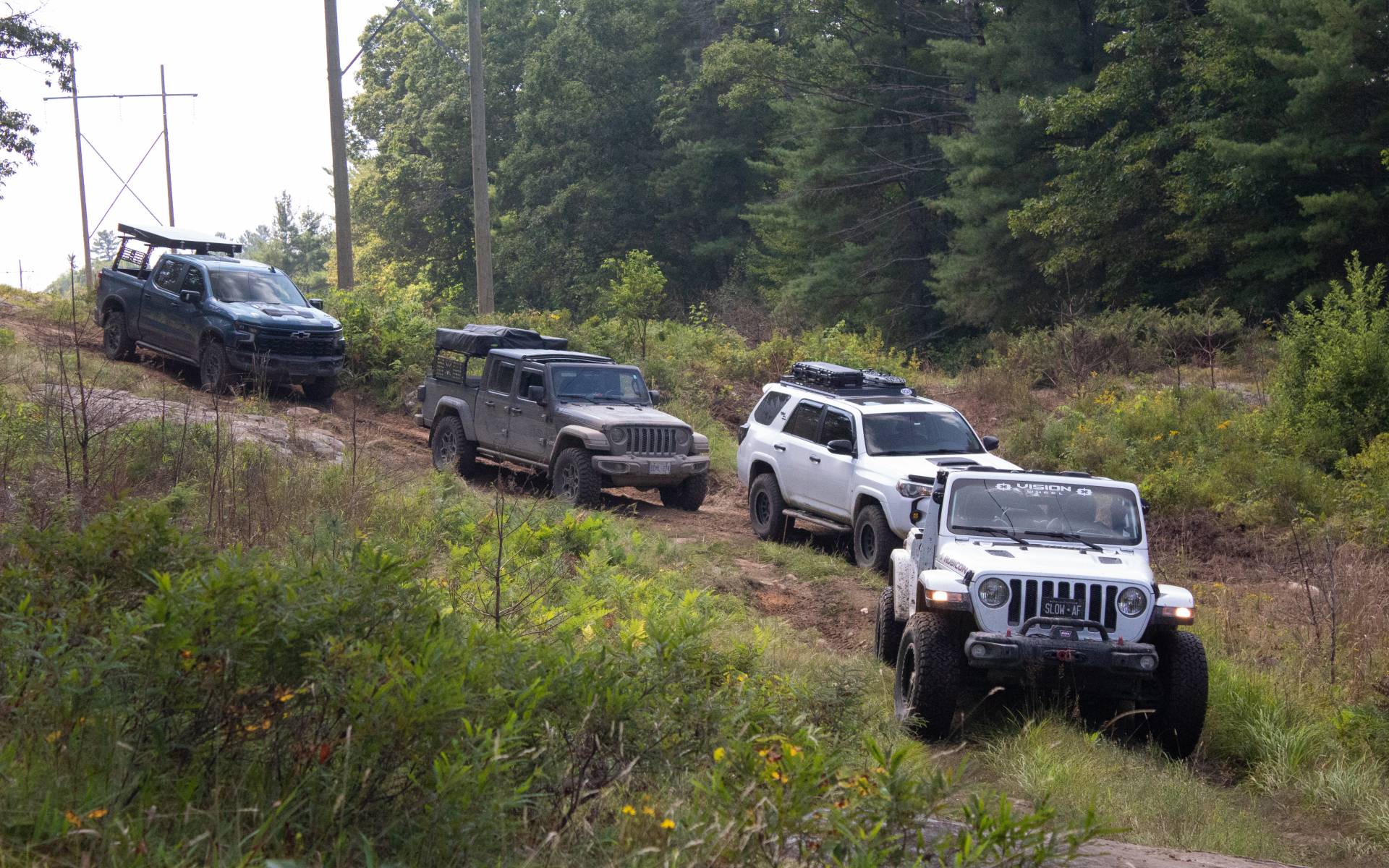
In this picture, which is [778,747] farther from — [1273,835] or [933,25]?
[933,25]

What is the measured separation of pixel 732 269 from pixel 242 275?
A: 26.4m

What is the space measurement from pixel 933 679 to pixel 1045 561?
118cm

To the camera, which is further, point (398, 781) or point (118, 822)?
point (398, 781)

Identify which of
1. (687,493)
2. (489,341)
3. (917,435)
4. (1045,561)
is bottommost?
(687,493)

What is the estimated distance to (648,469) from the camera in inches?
563

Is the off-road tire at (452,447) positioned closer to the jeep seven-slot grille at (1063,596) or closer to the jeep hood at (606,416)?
the jeep hood at (606,416)

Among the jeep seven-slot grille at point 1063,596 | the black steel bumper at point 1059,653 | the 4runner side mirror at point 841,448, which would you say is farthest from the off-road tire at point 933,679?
the 4runner side mirror at point 841,448

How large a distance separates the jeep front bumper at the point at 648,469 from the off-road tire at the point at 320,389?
6.89 m

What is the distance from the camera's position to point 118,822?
11.0 ft

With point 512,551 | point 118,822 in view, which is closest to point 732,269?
point 512,551

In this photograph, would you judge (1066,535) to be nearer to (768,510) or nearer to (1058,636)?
(1058,636)

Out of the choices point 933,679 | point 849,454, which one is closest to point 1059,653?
point 933,679

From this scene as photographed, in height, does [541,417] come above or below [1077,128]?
below

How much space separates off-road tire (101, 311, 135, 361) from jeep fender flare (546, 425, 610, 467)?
9.11 metres
